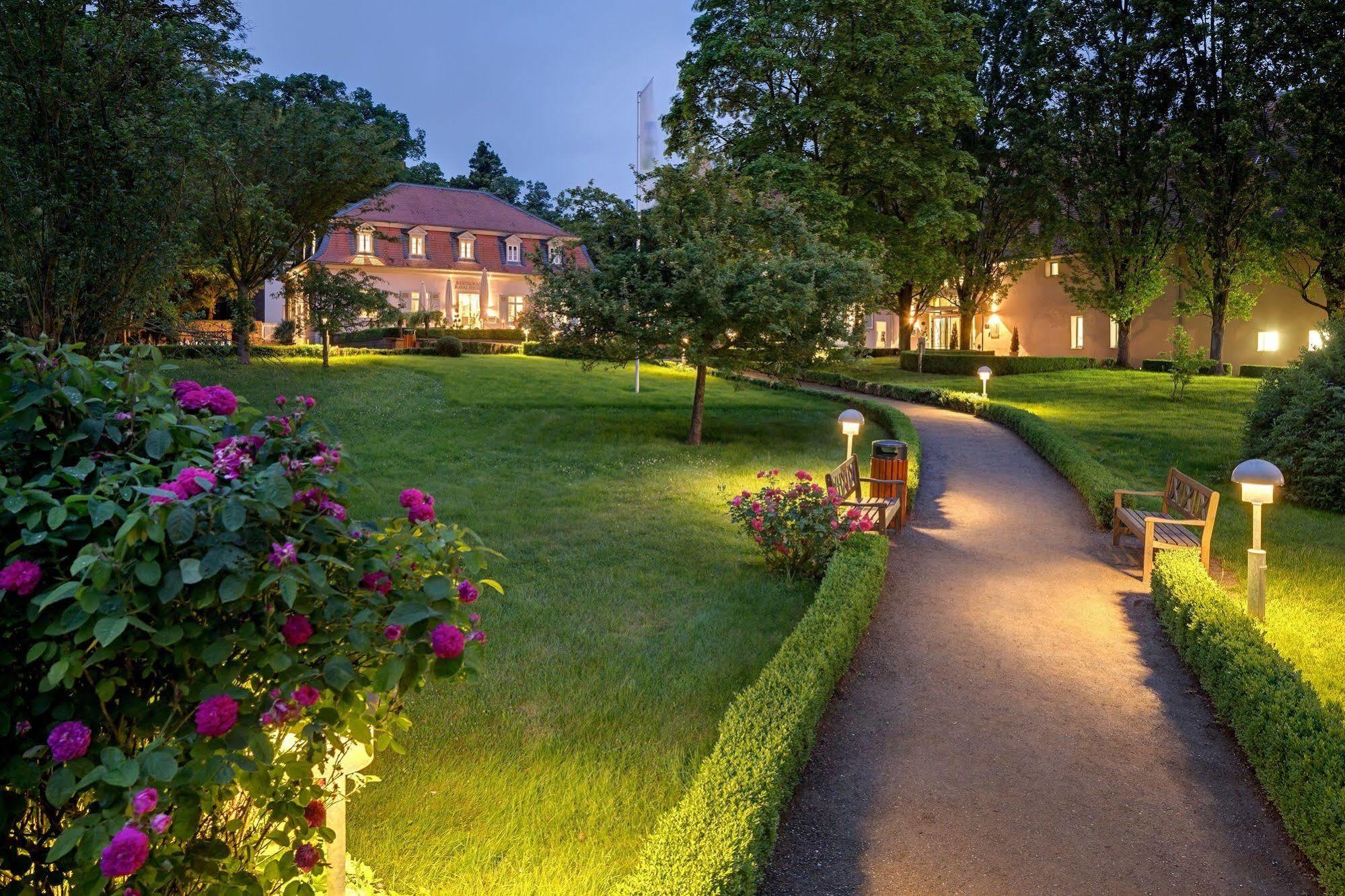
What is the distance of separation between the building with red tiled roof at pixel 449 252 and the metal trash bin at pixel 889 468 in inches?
1228

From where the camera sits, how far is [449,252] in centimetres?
4512

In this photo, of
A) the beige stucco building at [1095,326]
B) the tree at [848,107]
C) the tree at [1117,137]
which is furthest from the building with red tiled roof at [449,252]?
the tree at [1117,137]

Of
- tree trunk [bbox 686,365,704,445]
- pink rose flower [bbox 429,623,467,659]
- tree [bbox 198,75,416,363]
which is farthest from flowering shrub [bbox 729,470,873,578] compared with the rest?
tree [bbox 198,75,416,363]

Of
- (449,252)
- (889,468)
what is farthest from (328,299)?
(889,468)

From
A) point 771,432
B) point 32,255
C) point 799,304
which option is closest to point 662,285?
point 799,304

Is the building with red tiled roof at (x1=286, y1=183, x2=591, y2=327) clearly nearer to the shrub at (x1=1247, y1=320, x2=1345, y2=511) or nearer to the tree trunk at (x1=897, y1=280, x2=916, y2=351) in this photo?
the tree trunk at (x1=897, y1=280, x2=916, y2=351)

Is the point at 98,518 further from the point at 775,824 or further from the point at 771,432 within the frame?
the point at 771,432

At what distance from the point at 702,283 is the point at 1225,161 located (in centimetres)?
2197

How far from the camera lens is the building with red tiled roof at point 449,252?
42.7 m

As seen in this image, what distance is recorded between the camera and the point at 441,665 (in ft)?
8.38

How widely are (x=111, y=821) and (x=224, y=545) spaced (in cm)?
71

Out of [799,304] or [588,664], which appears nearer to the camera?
[588,664]

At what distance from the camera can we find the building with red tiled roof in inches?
1682

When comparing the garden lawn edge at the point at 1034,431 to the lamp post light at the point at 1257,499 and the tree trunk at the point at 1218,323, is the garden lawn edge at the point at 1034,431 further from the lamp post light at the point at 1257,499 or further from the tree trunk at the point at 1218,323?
the tree trunk at the point at 1218,323
